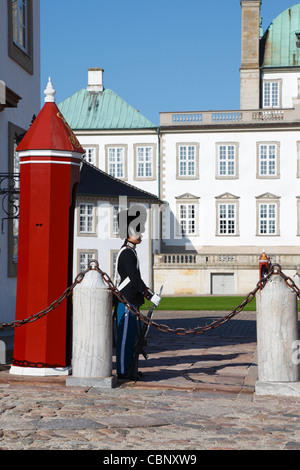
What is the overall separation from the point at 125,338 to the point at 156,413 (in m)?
2.13

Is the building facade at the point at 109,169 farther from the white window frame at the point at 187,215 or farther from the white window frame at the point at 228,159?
the white window frame at the point at 228,159

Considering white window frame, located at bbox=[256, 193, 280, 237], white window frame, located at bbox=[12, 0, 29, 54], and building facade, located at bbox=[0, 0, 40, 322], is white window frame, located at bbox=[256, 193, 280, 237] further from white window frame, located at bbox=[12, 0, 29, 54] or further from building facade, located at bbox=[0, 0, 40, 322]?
white window frame, located at bbox=[12, 0, 29, 54]

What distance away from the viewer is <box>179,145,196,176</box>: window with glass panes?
160 feet

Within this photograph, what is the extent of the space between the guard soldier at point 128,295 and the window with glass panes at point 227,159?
1558 inches

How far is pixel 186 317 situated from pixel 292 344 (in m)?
11.4

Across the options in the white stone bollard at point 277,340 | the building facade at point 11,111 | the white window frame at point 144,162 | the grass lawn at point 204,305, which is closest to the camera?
the white stone bollard at point 277,340

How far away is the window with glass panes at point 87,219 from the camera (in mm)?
43875

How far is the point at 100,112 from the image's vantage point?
51031mm

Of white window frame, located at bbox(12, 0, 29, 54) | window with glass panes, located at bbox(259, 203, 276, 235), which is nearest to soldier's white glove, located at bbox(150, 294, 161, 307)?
white window frame, located at bbox(12, 0, 29, 54)

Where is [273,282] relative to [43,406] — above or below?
above

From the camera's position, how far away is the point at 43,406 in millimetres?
7137

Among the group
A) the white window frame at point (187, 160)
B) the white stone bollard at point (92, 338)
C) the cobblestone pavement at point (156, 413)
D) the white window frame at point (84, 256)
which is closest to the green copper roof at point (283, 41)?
the white window frame at point (187, 160)

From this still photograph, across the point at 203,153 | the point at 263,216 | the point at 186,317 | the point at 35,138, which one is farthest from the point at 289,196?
the point at 35,138
